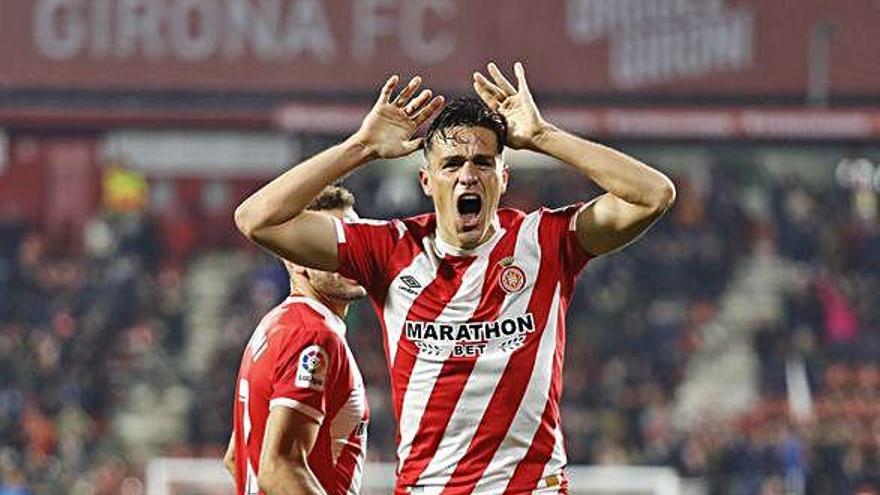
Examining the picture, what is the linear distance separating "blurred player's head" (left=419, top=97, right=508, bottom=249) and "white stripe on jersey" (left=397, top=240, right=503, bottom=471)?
10 centimetres

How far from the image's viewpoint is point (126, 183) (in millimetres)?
27312

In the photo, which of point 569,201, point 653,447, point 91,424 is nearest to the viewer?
point 653,447

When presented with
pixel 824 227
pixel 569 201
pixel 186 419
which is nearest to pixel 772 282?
pixel 824 227

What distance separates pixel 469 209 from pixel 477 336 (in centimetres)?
36

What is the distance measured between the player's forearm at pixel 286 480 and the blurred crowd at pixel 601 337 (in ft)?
42.2

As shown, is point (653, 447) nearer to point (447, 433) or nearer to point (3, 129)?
point (3, 129)

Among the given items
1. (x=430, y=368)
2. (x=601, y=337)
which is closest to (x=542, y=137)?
(x=430, y=368)

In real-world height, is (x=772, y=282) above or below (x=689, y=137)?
below

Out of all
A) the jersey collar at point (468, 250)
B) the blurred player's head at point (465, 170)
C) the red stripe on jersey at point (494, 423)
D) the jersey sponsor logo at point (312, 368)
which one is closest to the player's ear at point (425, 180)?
the blurred player's head at point (465, 170)

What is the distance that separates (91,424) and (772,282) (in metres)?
8.52

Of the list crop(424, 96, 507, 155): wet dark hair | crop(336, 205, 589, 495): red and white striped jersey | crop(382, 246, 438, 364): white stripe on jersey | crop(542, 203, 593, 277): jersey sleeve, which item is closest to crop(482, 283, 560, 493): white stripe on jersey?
crop(336, 205, 589, 495): red and white striped jersey

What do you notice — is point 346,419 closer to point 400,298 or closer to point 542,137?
point 400,298

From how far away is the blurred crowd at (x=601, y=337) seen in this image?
19703mm

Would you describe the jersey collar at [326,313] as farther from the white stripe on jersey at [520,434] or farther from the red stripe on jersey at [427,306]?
the white stripe on jersey at [520,434]
